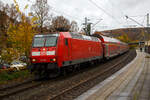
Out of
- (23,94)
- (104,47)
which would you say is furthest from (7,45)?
(104,47)

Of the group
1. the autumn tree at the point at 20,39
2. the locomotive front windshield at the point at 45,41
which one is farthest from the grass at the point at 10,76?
the locomotive front windshield at the point at 45,41

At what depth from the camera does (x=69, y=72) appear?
53.9 ft

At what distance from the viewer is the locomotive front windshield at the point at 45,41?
43.1ft

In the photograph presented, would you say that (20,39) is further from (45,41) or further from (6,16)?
(6,16)

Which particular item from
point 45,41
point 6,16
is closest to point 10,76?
point 45,41

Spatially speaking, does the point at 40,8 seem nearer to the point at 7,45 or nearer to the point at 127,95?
the point at 7,45

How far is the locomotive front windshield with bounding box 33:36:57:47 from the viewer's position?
13.1 m

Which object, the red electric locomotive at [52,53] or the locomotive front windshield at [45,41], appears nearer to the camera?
the red electric locomotive at [52,53]

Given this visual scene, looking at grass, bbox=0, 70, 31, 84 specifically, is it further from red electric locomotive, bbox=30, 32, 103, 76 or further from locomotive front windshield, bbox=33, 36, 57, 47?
locomotive front windshield, bbox=33, 36, 57, 47

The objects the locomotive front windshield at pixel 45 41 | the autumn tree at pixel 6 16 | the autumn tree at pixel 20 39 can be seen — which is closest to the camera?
the locomotive front windshield at pixel 45 41

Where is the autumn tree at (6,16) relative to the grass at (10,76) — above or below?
above

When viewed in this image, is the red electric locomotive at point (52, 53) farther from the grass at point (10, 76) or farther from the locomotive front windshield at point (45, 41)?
the grass at point (10, 76)

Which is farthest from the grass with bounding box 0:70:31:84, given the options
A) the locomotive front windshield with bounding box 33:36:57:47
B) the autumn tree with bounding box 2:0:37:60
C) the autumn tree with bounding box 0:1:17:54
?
the autumn tree with bounding box 0:1:17:54

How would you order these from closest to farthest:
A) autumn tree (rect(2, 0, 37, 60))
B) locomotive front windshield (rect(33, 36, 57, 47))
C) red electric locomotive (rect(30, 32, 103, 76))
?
red electric locomotive (rect(30, 32, 103, 76)), locomotive front windshield (rect(33, 36, 57, 47)), autumn tree (rect(2, 0, 37, 60))
